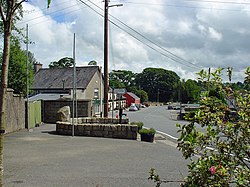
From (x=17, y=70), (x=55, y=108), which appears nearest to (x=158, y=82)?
(x=55, y=108)

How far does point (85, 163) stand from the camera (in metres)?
9.61

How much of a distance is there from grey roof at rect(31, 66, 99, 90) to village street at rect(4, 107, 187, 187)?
1308 inches

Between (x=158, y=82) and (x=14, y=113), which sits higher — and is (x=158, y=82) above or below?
above

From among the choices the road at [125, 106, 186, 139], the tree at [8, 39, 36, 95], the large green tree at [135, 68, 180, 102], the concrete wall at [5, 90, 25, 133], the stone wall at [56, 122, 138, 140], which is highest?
the large green tree at [135, 68, 180, 102]

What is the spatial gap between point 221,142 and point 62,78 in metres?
47.7

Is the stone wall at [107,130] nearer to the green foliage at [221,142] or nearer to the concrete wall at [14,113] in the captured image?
the concrete wall at [14,113]

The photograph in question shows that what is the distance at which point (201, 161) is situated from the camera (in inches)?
124

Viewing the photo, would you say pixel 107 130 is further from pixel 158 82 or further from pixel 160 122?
pixel 158 82

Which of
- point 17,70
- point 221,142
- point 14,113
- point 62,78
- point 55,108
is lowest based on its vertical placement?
point 14,113

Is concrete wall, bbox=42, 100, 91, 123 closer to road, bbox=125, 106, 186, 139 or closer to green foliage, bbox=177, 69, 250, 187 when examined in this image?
road, bbox=125, 106, 186, 139

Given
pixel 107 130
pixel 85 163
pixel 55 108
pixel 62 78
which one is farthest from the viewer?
pixel 62 78

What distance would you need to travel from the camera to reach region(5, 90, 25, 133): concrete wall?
1757cm

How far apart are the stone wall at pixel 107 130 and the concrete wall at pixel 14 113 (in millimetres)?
3334

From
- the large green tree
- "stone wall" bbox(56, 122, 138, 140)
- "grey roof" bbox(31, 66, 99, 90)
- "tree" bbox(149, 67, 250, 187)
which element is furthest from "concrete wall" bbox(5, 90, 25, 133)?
the large green tree
